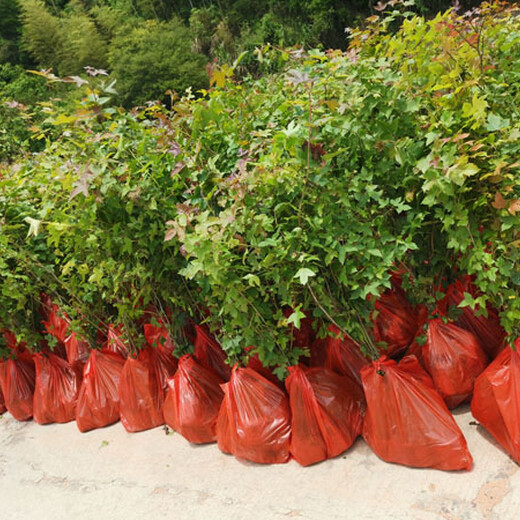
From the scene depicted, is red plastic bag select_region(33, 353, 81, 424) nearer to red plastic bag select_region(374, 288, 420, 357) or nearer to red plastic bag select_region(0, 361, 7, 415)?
red plastic bag select_region(0, 361, 7, 415)

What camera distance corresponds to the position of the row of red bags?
1945mm

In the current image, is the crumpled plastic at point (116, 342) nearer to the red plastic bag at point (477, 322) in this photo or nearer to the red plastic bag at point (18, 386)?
the red plastic bag at point (18, 386)

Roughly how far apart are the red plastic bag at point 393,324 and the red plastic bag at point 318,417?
0.35m

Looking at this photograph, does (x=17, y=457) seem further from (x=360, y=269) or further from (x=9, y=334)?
(x=360, y=269)

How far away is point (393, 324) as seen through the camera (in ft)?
7.84

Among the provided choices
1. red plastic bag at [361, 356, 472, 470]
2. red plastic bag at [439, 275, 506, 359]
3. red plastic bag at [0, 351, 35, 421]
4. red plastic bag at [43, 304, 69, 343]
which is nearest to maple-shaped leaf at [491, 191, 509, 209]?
red plastic bag at [439, 275, 506, 359]

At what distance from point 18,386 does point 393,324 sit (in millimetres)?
2554

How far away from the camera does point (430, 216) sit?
2018 millimetres

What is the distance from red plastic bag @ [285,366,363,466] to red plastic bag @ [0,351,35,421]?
82.4 inches

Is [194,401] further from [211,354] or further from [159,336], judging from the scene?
[159,336]

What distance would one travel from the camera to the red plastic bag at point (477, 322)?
7.34 ft

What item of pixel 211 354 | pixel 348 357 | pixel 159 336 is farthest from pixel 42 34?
pixel 348 357

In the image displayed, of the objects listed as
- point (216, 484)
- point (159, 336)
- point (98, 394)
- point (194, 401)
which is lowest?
point (98, 394)

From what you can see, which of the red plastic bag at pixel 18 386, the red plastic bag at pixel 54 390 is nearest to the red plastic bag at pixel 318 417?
the red plastic bag at pixel 54 390
